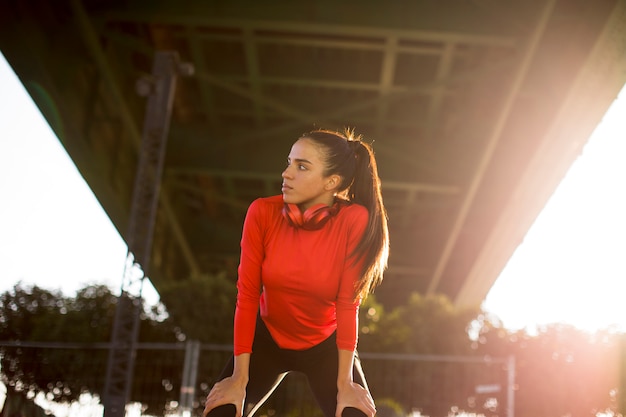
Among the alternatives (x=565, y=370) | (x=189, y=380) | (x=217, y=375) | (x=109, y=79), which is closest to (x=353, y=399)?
(x=189, y=380)

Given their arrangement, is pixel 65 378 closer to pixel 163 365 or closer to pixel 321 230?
pixel 163 365

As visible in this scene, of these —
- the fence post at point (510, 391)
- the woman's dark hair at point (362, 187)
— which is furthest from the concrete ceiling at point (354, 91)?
the woman's dark hair at point (362, 187)

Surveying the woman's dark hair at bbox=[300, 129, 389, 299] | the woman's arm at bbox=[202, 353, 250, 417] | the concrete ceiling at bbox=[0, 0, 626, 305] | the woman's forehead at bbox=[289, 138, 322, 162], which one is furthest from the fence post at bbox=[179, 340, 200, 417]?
the woman's forehead at bbox=[289, 138, 322, 162]

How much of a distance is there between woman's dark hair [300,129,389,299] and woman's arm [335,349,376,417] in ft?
0.76

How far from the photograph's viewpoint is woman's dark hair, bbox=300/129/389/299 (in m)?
2.62

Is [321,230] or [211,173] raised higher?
[211,173]

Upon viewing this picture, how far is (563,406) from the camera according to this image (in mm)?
12859

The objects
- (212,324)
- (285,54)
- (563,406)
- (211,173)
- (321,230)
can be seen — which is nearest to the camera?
(321,230)

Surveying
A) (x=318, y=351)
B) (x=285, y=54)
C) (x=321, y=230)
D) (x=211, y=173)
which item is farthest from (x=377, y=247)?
(x=211, y=173)

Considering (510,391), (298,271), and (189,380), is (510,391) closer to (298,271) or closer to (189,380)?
(189,380)

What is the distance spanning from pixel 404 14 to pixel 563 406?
7879 millimetres

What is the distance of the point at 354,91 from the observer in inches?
705

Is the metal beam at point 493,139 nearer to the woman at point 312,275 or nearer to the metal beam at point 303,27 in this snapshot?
the metal beam at point 303,27

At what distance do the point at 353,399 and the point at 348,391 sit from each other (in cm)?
3
